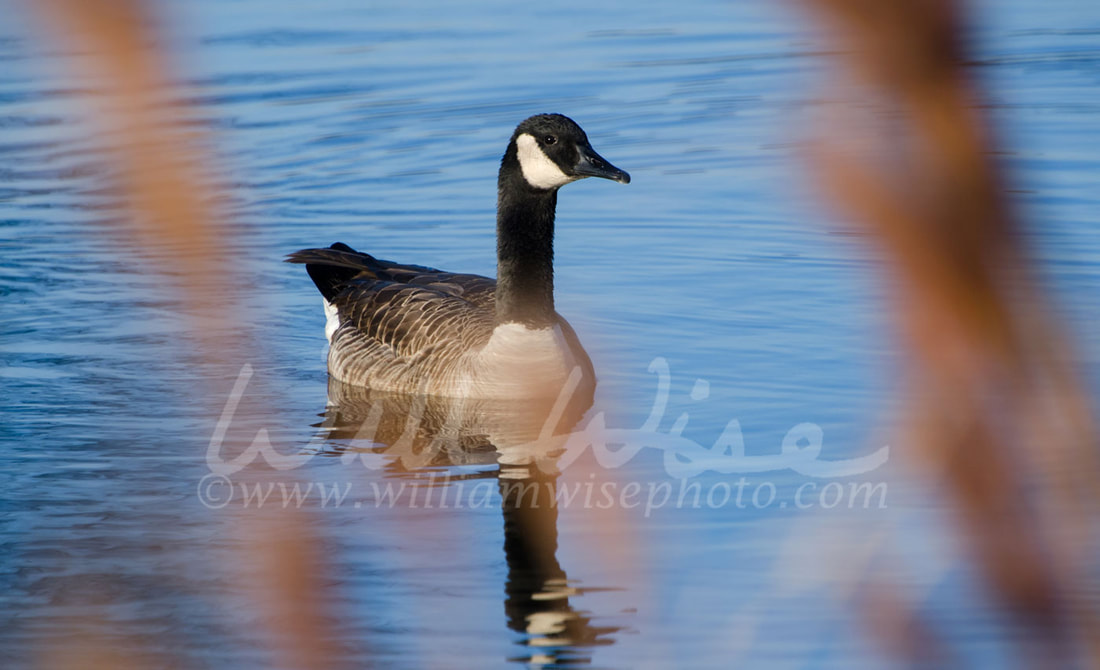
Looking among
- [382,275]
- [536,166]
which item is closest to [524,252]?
[536,166]

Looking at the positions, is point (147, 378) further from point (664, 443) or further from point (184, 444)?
point (664, 443)

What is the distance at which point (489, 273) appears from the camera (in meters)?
13.4

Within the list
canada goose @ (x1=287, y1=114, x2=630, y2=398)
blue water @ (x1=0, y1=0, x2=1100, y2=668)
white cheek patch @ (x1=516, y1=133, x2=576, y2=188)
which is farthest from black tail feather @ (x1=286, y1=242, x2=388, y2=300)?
white cheek patch @ (x1=516, y1=133, x2=576, y2=188)

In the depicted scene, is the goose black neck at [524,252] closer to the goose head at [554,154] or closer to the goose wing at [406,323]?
the goose head at [554,154]

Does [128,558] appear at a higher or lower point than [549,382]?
lower

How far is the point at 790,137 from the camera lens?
104 centimetres

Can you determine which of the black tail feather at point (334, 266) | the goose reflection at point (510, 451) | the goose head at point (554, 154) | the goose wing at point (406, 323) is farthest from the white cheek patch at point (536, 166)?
the black tail feather at point (334, 266)

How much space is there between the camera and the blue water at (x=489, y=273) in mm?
1835

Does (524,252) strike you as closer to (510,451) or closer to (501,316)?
(501,316)

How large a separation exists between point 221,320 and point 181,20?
1.08ft

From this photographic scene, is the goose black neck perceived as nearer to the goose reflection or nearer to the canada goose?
the canada goose

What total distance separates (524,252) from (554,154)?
→ 29.0 inches

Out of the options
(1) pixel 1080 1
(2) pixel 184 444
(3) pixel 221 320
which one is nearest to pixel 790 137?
(3) pixel 221 320

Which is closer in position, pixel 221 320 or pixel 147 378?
pixel 221 320
